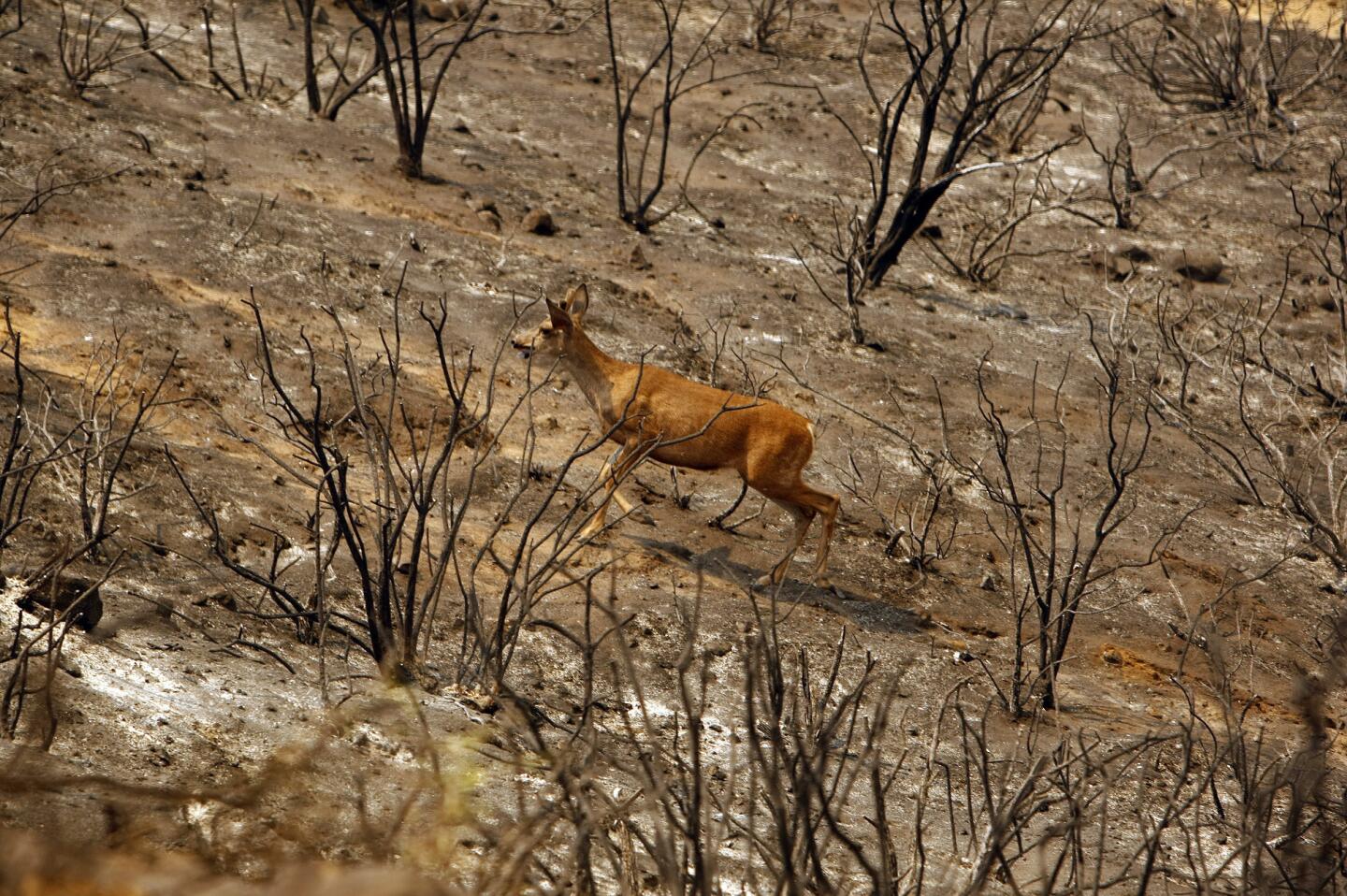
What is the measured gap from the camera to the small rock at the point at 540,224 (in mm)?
14445

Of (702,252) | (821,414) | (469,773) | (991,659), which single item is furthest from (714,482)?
(469,773)

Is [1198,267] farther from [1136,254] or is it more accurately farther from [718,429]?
[718,429]

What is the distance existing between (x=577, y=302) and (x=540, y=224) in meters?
3.47

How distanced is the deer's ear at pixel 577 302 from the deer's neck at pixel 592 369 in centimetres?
23

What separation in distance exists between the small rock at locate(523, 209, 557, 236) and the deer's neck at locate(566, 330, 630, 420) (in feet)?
13.2

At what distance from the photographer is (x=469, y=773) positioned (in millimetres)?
5980

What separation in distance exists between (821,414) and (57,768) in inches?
307

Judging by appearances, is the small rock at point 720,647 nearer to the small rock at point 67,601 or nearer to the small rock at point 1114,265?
the small rock at point 67,601

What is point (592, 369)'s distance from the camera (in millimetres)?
10602

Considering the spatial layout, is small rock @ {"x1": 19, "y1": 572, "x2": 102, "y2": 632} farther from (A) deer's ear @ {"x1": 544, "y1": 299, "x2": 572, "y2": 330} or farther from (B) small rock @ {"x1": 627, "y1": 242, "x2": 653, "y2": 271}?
(B) small rock @ {"x1": 627, "y1": 242, "x2": 653, "y2": 271}

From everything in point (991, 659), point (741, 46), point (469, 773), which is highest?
point (741, 46)

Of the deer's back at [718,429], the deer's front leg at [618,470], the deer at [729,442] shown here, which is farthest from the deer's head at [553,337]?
the deer's front leg at [618,470]

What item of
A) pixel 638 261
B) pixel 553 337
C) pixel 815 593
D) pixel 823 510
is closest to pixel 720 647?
pixel 815 593

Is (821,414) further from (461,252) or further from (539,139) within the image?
(539,139)
